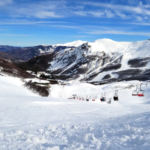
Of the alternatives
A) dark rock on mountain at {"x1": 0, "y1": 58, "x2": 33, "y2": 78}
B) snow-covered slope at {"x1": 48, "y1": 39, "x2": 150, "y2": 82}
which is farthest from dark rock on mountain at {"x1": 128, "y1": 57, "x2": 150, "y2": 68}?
dark rock on mountain at {"x1": 0, "y1": 58, "x2": 33, "y2": 78}

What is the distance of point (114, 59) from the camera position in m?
168

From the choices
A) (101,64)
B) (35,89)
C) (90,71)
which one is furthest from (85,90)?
(101,64)

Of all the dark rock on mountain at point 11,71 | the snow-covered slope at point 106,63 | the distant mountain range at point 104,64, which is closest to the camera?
the dark rock on mountain at point 11,71

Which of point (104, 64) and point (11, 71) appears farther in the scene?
point (104, 64)

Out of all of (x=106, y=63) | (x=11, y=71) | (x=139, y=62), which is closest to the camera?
(x=11, y=71)

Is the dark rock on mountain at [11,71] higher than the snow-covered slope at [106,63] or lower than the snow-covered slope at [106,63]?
lower

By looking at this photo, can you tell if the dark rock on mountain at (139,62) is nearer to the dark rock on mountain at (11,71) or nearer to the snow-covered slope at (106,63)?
the snow-covered slope at (106,63)

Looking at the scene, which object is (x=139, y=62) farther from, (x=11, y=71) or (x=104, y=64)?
(x=11, y=71)

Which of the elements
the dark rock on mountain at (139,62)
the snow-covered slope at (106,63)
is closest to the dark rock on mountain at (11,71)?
the snow-covered slope at (106,63)

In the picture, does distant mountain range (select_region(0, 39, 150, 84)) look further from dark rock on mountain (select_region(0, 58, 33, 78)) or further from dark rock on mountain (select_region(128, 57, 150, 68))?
dark rock on mountain (select_region(0, 58, 33, 78))

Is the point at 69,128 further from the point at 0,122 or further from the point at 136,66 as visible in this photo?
the point at 136,66

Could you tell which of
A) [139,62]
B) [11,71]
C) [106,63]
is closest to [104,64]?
[106,63]

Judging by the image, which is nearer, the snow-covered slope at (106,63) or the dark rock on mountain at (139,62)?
the snow-covered slope at (106,63)

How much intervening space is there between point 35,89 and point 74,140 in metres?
46.1
